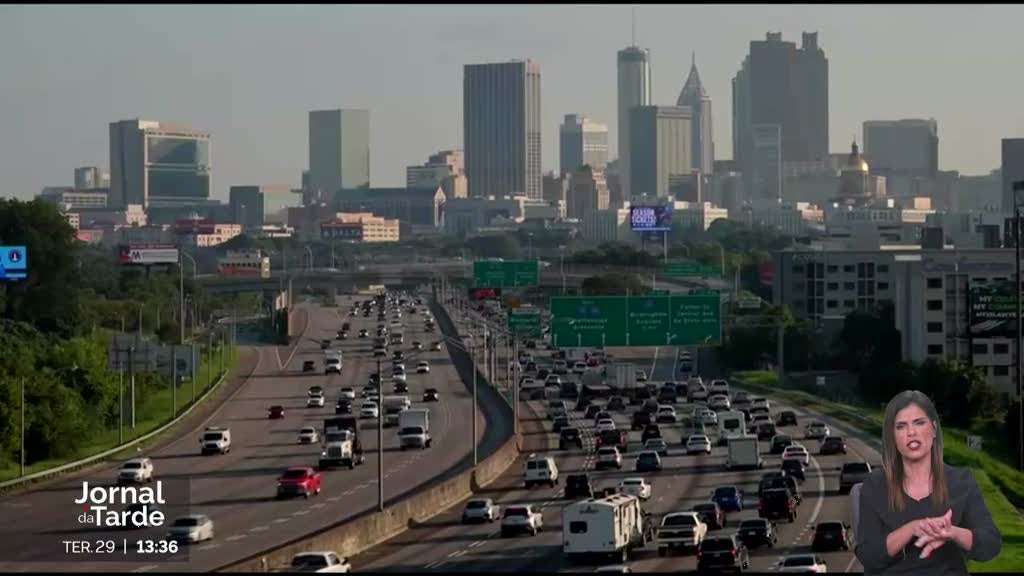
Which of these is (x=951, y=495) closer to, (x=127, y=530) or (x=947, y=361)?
(x=127, y=530)

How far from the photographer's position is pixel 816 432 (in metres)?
52.5

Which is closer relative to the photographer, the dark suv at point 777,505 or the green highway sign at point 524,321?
the dark suv at point 777,505

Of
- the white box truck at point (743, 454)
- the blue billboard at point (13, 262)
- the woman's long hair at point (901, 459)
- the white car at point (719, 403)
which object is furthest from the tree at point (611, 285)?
the woman's long hair at point (901, 459)

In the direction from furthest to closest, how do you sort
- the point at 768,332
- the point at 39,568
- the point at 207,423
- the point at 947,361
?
the point at 768,332
the point at 947,361
the point at 207,423
the point at 39,568

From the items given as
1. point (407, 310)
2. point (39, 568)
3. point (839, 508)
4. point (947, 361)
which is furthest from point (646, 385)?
point (407, 310)

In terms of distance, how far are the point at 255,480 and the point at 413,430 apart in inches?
399

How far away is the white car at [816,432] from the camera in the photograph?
171 ft

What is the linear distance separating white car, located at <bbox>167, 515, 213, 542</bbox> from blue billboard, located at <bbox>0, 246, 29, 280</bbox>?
4614 cm

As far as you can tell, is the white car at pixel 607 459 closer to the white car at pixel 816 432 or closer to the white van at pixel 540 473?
the white van at pixel 540 473

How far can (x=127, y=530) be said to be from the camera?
30.1 meters

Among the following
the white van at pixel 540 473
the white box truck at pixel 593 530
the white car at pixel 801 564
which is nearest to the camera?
the white car at pixel 801 564

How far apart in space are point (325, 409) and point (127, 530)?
35.0 metres

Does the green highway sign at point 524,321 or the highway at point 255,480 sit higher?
the green highway sign at point 524,321

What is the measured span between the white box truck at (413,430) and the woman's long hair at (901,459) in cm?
4613
